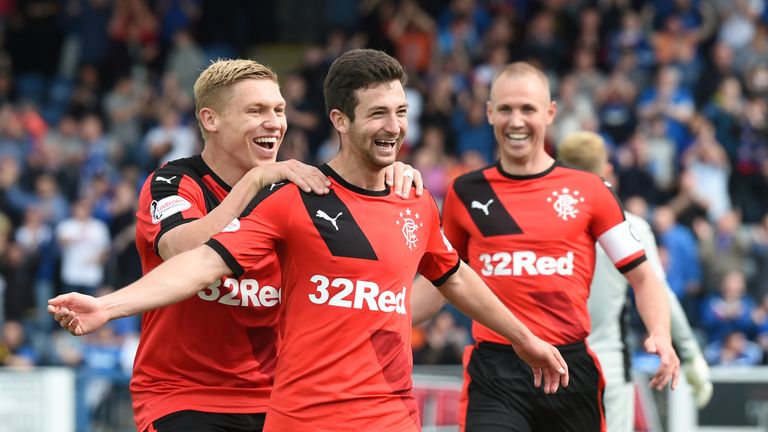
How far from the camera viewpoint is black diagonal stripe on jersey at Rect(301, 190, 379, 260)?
5.13 metres

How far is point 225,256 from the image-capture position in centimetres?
498

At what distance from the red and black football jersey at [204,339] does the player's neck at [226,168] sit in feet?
0.72

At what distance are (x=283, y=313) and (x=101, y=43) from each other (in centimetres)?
1639

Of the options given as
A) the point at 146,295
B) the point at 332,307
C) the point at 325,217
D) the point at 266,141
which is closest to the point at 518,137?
the point at 266,141

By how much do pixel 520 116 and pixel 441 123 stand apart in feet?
35.4

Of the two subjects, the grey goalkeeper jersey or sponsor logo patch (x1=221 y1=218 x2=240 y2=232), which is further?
the grey goalkeeper jersey

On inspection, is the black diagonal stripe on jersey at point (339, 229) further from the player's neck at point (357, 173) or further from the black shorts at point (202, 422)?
the black shorts at point (202, 422)

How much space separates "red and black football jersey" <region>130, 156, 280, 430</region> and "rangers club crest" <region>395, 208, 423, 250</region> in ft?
2.22

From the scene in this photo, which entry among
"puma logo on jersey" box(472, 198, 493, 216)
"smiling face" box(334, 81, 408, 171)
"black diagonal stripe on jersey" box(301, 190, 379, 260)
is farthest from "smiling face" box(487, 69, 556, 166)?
"black diagonal stripe on jersey" box(301, 190, 379, 260)

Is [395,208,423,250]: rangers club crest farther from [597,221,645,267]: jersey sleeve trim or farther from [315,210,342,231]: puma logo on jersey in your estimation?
[597,221,645,267]: jersey sleeve trim

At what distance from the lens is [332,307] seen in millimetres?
5098

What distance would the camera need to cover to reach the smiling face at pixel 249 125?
6.00 meters

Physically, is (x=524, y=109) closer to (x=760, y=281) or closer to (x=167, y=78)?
(x=760, y=281)

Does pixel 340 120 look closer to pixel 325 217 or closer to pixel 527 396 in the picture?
pixel 325 217
